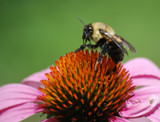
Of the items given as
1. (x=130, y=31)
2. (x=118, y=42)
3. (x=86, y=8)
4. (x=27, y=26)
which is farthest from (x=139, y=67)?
(x=86, y=8)

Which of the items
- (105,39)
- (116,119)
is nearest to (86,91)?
(116,119)

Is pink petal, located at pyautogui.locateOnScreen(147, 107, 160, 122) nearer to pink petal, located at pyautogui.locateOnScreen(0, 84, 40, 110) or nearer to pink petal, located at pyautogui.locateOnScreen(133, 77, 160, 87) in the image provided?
pink petal, located at pyautogui.locateOnScreen(133, 77, 160, 87)

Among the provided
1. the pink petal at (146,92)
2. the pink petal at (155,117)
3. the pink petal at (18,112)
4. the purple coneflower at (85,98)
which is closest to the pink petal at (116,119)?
the purple coneflower at (85,98)

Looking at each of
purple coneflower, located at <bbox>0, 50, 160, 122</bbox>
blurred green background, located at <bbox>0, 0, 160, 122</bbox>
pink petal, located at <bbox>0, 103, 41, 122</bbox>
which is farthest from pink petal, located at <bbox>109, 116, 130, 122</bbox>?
blurred green background, located at <bbox>0, 0, 160, 122</bbox>

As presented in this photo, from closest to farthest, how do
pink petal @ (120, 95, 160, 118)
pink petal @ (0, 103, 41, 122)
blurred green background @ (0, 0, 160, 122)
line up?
1. pink petal @ (120, 95, 160, 118)
2. pink petal @ (0, 103, 41, 122)
3. blurred green background @ (0, 0, 160, 122)

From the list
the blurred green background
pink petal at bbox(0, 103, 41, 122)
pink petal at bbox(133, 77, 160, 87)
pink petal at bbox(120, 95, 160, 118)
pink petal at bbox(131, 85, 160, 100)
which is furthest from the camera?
the blurred green background

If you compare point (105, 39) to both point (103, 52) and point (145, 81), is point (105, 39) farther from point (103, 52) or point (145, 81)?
point (145, 81)

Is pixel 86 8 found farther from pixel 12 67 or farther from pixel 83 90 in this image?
pixel 83 90
